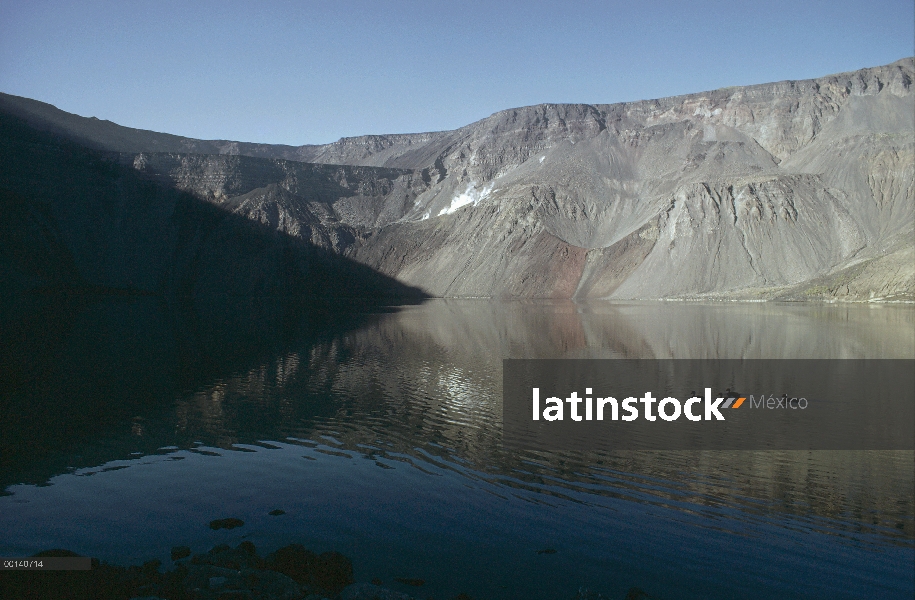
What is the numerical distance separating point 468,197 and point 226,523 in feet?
536

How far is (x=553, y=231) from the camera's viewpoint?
144000 millimetres

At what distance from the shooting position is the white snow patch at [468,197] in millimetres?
169750

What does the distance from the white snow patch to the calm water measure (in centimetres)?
14149

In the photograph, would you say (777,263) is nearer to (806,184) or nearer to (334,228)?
(806,184)

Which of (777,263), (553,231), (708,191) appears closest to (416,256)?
(553,231)

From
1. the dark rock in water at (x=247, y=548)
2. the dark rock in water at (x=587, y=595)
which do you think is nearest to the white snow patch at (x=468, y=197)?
the dark rock in water at (x=247, y=548)

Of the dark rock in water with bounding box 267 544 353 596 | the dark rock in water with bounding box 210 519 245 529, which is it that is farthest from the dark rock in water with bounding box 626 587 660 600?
the dark rock in water with bounding box 210 519 245 529

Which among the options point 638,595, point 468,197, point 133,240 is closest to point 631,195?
point 468,197

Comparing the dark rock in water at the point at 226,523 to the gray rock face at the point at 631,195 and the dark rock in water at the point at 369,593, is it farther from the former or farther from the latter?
the gray rock face at the point at 631,195

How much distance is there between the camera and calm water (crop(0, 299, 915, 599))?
1121cm

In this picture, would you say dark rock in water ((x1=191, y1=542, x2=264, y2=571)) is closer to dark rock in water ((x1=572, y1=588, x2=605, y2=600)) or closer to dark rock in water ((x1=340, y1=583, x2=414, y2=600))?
dark rock in water ((x1=340, y1=583, x2=414, y2=600))

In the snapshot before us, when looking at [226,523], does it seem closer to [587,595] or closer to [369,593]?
[369,593]

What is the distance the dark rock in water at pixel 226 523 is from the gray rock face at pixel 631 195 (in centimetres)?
9498

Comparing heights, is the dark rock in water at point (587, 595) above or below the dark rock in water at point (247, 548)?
above
